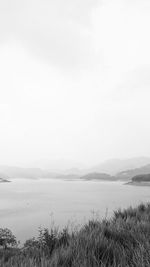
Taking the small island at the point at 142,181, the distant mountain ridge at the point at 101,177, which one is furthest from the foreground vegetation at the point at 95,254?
the distant mountain ridge at the point at 101,177

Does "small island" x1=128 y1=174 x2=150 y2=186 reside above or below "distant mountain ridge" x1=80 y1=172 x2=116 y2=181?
below

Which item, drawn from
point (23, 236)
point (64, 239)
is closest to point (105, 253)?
point (64, 239)

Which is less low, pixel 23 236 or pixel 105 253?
pixel 105 253

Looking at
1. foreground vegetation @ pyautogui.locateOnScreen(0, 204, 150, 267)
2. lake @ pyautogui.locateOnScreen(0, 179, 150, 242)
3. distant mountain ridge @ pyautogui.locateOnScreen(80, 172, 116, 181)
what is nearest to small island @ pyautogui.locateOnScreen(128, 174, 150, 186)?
lake @ pyautogui.locateOnScreen(0, 179, 150, 242)

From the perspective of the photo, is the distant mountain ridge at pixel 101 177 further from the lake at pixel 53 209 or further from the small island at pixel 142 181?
the lake at pixel 53 209

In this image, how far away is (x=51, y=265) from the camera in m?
3.51

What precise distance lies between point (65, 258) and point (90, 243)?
0.93 metres

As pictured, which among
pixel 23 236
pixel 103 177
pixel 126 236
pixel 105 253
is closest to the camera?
A: pixel 105 253

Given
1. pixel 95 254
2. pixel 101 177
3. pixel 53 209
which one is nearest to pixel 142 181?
pixel 101 177

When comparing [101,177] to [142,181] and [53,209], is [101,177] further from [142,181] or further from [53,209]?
[53,209]

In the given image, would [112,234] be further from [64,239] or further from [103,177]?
[103,177]

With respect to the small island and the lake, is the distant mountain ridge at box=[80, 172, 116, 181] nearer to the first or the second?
the small island

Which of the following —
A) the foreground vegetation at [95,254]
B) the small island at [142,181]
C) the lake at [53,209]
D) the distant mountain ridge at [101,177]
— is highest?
the distant mountain ridge at [101,177]

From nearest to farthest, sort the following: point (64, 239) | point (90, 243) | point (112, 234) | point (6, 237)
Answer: point (90, 243), point (112, 234), point (64, 239), point (6, 237)
